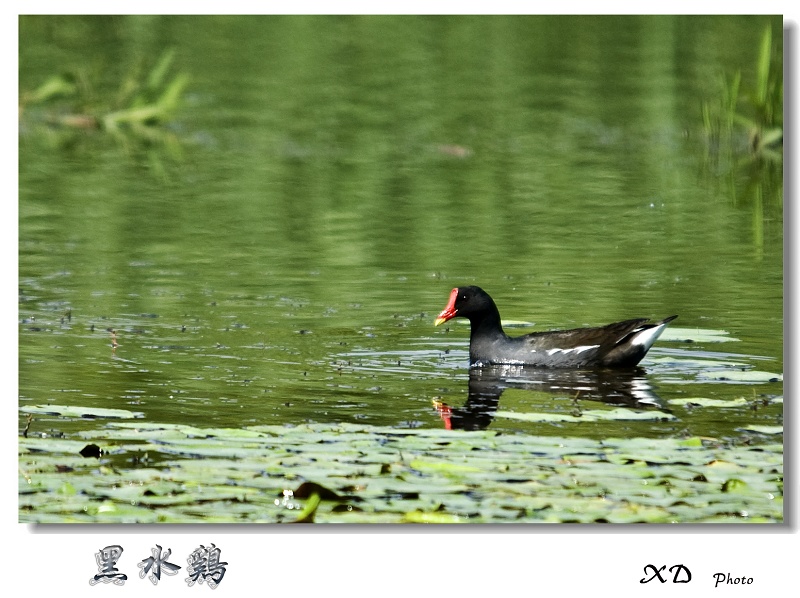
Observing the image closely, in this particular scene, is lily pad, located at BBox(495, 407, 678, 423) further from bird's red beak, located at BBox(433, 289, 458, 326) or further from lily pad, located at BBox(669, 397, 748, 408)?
bird's red beak, located at BBox(433, 289, 458, 326)

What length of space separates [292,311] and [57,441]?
13.5ft

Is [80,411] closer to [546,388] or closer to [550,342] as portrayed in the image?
[546,388]

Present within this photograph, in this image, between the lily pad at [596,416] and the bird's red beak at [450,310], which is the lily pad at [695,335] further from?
the lily pad at [596,416]

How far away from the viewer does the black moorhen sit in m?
11.2

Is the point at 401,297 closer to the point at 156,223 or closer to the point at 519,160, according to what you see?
the point at 156,223

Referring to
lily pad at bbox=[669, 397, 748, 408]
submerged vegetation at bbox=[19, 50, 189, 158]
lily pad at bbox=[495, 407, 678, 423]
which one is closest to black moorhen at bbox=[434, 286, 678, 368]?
lily pad at bbox=[669, 397, 748, 408]

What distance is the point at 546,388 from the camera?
1073cm

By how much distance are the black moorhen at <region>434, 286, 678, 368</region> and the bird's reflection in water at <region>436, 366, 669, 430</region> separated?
0.28 ft

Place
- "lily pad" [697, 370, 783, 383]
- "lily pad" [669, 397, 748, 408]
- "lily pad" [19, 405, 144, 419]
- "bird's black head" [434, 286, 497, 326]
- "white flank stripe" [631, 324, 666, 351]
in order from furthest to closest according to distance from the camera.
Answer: "bird's black head" [434, 286, 497, 326], "white flank stripe" [631, 324, 666, 351], "lily pad" [697, 370, 783, 383], "lily pad" [669, 397, 748, 408], "lily pad" [19, 405, 144, 419]

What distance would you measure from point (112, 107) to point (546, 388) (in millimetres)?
9333

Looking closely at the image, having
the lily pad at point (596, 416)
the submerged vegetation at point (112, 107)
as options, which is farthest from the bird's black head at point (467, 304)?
the submerged vegetation at point (112, 107)

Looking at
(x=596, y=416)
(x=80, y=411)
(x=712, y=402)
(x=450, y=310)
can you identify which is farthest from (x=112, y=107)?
(x=712, y=402)

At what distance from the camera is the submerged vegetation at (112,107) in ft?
58.3

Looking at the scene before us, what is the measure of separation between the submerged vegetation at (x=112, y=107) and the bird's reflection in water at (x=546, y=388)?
7673mm
